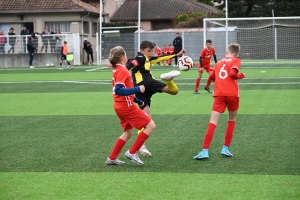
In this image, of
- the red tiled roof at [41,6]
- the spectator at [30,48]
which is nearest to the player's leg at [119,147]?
the spectator at [30,48]

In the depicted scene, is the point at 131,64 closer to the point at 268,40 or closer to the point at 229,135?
the point at 229,135

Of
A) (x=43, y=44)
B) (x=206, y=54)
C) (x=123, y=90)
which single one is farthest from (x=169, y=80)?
(x=43, y=44)

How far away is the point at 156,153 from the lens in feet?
32.8

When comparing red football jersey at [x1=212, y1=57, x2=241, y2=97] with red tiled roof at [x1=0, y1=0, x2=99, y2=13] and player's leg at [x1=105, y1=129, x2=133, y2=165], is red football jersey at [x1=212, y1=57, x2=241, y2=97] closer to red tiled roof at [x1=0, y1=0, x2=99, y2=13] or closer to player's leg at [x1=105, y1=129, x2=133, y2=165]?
player's leg at [x1=105, y1=129, x2=133, y2=165]

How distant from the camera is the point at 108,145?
10.7 m

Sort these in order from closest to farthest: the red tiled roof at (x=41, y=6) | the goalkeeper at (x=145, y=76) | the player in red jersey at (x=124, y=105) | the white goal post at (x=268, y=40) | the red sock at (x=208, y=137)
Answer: the player in red jersey at (x=124, y=105)
the red sock at (x=208, y=137)
the goalkeeper at (x=145, y=76)
the white goal post at (x=268, y=40)
the red tiled roof at (x=41, y=6)

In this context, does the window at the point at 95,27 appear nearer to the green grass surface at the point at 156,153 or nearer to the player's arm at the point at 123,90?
the green grass surface at the point at 156,153

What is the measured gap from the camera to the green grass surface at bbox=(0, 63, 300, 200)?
24.5ft

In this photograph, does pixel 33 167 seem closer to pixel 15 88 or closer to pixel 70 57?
pixel 15 88

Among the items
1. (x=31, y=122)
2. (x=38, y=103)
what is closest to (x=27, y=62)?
(x=38, y=103)

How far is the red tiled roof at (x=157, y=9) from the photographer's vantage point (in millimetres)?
69938

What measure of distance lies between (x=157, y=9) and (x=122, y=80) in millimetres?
63130

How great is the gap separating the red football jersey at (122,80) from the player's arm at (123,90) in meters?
0.08

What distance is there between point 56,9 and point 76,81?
22.9 m
